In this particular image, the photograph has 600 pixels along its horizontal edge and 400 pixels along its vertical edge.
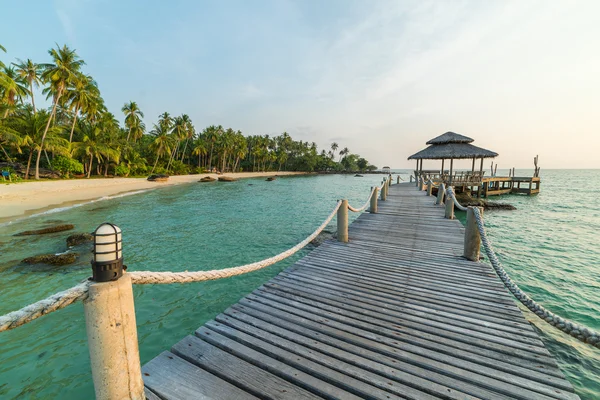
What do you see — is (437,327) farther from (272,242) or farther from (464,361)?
(272,242)

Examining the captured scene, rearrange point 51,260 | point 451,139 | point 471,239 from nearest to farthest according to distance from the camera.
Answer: point 471,239
point 51,260
point 451,139

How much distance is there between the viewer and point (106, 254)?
139cm

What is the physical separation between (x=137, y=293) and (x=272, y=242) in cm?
502

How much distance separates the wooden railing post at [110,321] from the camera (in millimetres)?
1352

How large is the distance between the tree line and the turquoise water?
14096mm

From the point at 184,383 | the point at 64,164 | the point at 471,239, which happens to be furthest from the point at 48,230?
the point at 64,164

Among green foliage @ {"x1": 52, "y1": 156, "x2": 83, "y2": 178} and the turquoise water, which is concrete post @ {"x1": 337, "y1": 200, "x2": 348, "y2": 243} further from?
green foliage @ {"x1": 52, "y1": 156, "x2": 83, "y2": 178}

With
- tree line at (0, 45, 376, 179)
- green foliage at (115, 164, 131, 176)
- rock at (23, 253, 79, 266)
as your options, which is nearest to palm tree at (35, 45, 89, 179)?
tree line at (0, 45, 376, 179)

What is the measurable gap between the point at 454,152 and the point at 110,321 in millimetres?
24614

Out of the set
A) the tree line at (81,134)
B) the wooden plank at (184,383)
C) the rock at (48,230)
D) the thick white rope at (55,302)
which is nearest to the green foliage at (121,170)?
the tree line at (81,134)

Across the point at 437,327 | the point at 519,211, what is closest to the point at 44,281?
the point at 437,327

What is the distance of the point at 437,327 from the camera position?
3.04 meters

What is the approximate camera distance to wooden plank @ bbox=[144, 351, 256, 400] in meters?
2.09

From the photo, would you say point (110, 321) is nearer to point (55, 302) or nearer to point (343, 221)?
point (55, 302)
